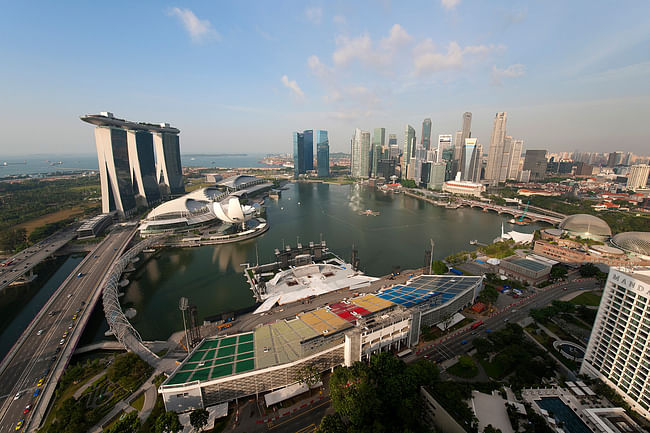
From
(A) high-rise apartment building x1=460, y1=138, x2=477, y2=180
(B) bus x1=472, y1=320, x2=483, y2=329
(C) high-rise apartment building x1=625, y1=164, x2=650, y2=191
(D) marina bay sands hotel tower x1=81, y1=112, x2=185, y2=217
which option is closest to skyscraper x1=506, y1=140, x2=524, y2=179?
(A) high-rise apartment building x1=460, y1=138, x2=477, y2=180

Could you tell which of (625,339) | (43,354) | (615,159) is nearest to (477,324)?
(625,339)

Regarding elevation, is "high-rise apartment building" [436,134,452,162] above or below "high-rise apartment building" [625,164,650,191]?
above

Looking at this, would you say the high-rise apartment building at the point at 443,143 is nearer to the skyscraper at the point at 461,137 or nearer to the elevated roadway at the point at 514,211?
the skyscraper at the point at 461,137

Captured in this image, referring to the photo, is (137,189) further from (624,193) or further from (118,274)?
(624,193)

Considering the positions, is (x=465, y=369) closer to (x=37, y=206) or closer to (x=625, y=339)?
(x=625, y=339)

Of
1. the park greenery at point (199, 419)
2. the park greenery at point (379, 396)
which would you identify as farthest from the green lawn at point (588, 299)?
the park greenery at point (199, 419)

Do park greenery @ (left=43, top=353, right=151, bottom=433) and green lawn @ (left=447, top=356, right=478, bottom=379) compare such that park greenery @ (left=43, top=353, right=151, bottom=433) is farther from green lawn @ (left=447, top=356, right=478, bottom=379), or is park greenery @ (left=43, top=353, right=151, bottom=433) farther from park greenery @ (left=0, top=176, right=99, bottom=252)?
park greenery @ (left=0, top=176, right=99, bottom=252)
